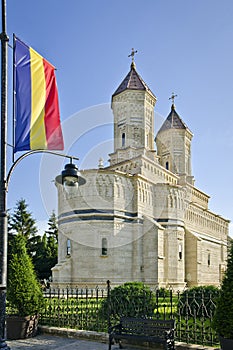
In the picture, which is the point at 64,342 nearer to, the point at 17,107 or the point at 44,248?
the point at 17,107

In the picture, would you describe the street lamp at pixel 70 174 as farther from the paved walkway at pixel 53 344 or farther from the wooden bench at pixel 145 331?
the paved walkway at pixel 53 344

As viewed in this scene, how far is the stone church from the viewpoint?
86.8 ft

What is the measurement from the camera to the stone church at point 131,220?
26469 millimetres

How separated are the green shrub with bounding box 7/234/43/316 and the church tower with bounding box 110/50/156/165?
955 inches

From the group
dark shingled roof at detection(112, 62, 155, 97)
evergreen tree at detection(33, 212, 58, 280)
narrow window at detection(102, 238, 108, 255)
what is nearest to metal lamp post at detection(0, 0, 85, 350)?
narrow window at detection(102, 238, 108, 255)

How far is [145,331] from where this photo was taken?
24.1ft

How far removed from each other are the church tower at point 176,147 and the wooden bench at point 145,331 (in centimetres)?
3391

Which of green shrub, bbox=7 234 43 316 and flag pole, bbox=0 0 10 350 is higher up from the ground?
flag pole, bbox=0 0 10 350

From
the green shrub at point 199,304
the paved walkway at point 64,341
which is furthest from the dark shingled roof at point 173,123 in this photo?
the paved walkway at point 64,341

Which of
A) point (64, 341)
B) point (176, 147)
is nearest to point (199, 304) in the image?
point (64, 341)

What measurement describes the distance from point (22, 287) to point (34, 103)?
4.64 m

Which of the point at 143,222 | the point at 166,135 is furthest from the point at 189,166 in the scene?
the point at 143,222

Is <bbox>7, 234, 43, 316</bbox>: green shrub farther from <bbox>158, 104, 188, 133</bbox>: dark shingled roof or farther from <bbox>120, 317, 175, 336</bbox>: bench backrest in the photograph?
<bbox>158, 104, 188, 133</bbox>: dark shingled roof

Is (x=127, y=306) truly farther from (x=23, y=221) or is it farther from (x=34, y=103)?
(x=23, y=221)
